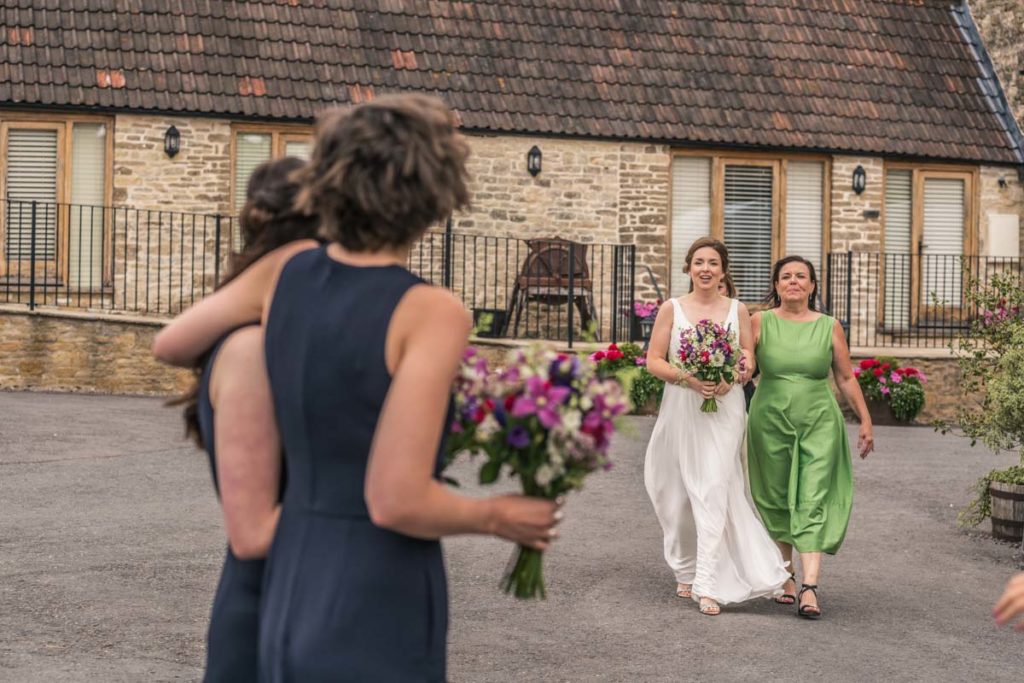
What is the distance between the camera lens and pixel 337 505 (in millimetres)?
3086

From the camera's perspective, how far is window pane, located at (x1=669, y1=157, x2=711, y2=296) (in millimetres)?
22141

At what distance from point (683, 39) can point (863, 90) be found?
105 inches

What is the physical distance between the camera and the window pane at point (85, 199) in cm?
1967

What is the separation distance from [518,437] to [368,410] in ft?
1.33

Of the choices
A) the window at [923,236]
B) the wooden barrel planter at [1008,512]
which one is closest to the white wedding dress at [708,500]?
the wooden barrel planter at [1008,512]

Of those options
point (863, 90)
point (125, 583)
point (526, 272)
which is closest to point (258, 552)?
point (125, 583)

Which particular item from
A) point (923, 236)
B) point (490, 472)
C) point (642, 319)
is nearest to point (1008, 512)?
point (490, 472)

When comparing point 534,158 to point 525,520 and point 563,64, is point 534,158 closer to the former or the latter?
point 563,64

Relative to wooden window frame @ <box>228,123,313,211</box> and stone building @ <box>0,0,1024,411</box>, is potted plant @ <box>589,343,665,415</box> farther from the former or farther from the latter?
wooden window frame @ <box>228,123,313,211</box>

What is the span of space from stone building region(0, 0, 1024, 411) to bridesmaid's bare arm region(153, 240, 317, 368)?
1577 cm

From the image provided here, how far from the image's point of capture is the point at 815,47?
23094 millimetres

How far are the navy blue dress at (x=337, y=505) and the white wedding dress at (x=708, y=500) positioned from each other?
539 cm

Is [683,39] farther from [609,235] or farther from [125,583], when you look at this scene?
[125,583]

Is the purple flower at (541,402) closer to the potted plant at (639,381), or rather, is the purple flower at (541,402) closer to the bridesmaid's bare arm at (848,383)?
the bridesmaid's bare arm at (848,383)
